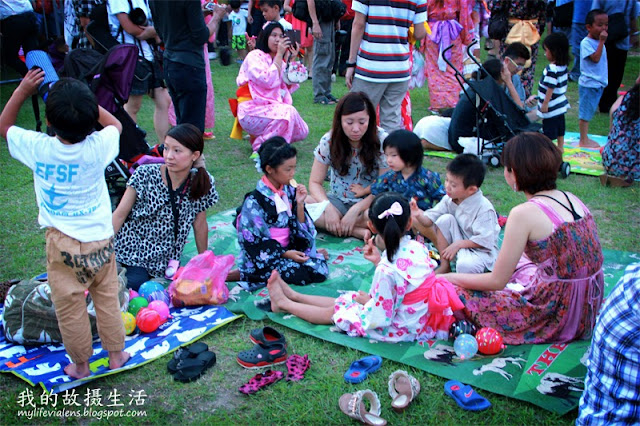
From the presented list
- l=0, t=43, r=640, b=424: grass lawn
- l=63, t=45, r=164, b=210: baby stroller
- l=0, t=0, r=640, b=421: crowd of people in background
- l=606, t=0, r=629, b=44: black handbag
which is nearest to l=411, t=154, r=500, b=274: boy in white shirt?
l=0, t=0, r=640, b=421: crowd of people in background

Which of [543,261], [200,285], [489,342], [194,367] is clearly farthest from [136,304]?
[543,261]

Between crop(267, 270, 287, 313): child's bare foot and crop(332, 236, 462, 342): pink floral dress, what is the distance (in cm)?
36

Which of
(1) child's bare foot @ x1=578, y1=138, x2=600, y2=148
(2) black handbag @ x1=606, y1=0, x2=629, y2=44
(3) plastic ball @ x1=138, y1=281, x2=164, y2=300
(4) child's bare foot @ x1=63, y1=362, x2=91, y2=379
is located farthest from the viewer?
(2) black handbag @ x1=606, y1=0, x2=629, y2=44

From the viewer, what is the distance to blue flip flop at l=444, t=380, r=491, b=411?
2.60 m

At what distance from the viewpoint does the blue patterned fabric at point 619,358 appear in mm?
1995

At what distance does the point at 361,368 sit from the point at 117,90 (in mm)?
2717

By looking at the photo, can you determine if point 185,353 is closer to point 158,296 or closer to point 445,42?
point 158,296

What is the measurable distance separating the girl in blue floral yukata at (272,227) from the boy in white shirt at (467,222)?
77 cm

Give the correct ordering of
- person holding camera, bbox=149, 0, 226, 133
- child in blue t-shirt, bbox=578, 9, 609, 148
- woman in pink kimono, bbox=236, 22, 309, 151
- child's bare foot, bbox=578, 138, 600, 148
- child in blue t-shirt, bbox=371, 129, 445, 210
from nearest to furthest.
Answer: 1. child in blue t-shirt, bbox=371, 129, 445, 210
2. person holding camera, bbox=149, 0, 226, 133
3. woman in pink kimono, bbox=236, 22, 309, 151
4. child's bare foot, bbox=578, 138, 600, 148
5. child in blue t-shirt, bbox=578, 9, 609, 148

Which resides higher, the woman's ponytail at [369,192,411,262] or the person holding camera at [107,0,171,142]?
the person holding camera at [107,0,171,142]

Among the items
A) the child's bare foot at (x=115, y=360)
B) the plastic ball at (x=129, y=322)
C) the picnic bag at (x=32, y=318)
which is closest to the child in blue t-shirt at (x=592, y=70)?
the plastic ball at (x=129, y=322)

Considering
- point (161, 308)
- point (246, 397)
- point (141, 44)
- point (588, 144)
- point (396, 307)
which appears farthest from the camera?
point (588, 144)

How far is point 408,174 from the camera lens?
13.8ft

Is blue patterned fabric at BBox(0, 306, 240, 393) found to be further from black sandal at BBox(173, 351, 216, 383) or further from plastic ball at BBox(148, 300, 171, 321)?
black sandal at BBox(173, 351, 216, 383)
